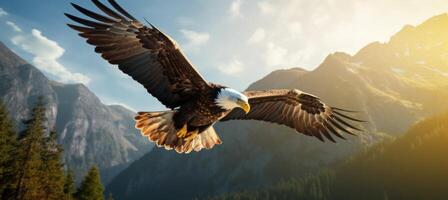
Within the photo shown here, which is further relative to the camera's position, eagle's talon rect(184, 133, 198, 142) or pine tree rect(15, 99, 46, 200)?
pine tree rect(15, 99, 46, 200)

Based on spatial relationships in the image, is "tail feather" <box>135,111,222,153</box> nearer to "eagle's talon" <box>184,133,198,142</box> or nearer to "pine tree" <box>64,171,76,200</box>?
"eagle's talon" <box>184,133,198,142</box>

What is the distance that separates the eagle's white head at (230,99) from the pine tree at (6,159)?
84.5 ft

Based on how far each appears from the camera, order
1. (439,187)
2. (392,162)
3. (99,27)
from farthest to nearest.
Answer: (392,162) < (439,187) < (99,27)

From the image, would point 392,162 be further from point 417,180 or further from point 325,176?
point 325,176

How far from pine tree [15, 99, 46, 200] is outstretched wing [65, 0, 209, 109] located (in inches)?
938

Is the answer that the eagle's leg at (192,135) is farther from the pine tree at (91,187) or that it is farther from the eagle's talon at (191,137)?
the pine tree at (91,187)

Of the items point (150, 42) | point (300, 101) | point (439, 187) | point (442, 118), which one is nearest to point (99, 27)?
point (150, 42)

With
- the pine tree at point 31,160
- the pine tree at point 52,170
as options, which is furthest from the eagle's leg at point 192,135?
the pine tree at point 52,170

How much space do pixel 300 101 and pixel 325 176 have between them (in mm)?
142974

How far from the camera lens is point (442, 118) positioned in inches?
5472

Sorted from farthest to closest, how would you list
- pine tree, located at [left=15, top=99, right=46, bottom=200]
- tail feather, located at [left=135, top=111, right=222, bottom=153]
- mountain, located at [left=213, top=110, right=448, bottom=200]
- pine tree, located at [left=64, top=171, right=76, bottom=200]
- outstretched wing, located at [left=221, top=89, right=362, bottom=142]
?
mountain, located at [left=213, top=110, right=448, bottom=200] < pine tree, located at [left=64, top=171, right=76, bottom=200] < pine tree, located at [left=15, top=99, right=46, bottom=200] < outstretched wing, located at [left=221, top=89, right=362, bottom=142] < tail feather, located at [left=135, top=111, right=222, bottom=153]

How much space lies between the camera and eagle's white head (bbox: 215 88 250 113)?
8.90 metres

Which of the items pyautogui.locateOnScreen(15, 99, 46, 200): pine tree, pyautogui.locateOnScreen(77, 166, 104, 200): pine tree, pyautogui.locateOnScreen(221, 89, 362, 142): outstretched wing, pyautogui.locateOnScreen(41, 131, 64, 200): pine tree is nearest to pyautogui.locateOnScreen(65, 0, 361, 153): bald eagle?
pyautogui.locateOnScreen(221, 89, 362, 142): outstretched wing

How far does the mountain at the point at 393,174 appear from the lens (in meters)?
122
